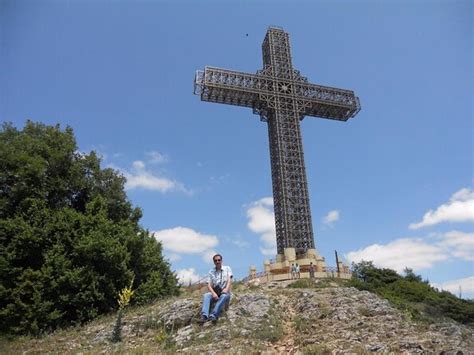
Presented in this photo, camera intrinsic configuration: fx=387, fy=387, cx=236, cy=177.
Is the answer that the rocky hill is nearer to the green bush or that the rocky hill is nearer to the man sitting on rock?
the man sitting on rock

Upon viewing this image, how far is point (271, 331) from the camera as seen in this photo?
913cm

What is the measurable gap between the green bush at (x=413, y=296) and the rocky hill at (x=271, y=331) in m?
3.53

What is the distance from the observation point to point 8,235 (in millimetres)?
13570

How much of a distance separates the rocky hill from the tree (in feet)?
3.84

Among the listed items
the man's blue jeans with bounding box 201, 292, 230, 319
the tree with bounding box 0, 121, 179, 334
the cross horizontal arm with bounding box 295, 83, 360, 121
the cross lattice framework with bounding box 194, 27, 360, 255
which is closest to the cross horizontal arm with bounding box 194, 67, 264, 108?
the cross lattice framework with bounding box 194, 27, 360, 255

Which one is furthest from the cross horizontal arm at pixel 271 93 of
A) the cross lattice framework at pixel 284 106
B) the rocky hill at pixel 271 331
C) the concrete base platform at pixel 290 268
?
the rocky hill at pixel 271 331

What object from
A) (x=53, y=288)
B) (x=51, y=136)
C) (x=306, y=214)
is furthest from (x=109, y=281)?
(x=306, y=214)

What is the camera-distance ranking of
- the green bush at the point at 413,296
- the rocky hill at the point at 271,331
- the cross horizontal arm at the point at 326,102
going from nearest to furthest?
the rocky hill at the point at 271,331 → the green bush at the point at 413,296 → the cross horizontal arm at the point at 326,102

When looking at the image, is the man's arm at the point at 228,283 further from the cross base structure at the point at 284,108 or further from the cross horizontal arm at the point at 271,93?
the cross horizontal arm at the point at 271,93

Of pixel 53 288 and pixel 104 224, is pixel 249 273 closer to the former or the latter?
pixel 104 224

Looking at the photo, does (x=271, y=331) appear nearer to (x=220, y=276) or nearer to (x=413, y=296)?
(x=220, y=276)

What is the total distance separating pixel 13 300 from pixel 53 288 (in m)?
1.27

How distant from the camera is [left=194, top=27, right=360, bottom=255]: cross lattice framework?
78.9 ft

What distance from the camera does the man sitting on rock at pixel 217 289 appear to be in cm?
952
